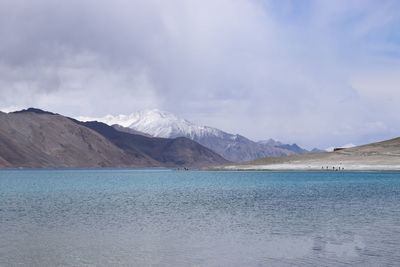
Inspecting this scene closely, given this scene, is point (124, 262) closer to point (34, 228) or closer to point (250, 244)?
point (250, 244)

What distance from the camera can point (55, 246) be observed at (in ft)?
121

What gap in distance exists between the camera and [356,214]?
5425cm

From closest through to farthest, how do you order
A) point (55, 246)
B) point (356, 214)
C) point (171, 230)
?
point (55, 246)
point (171, 230)
point (356, 214)

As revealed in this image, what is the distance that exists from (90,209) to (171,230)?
2081cm

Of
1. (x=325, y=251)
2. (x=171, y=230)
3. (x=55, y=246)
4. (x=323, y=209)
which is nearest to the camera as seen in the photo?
(x=325, y=251)

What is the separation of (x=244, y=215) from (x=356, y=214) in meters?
10.7

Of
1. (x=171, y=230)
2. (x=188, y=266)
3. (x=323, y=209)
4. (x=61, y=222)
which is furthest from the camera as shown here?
(x=323, y=209)

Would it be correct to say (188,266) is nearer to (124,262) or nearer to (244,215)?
(124,262)

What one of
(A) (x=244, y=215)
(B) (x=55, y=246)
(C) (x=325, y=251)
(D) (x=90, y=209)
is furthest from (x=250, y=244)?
(D) (x=90, y=209)

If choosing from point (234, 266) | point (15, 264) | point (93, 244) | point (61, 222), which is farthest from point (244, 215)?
point (15, 264)

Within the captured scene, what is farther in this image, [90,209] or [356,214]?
[90,209]

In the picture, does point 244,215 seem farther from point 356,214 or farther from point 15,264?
point 15,264

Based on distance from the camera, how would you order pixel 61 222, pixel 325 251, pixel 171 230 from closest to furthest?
pixel 325 251 < pixel 171 230 < pixel 61 222

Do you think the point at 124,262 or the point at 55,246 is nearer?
the point at 124,262
